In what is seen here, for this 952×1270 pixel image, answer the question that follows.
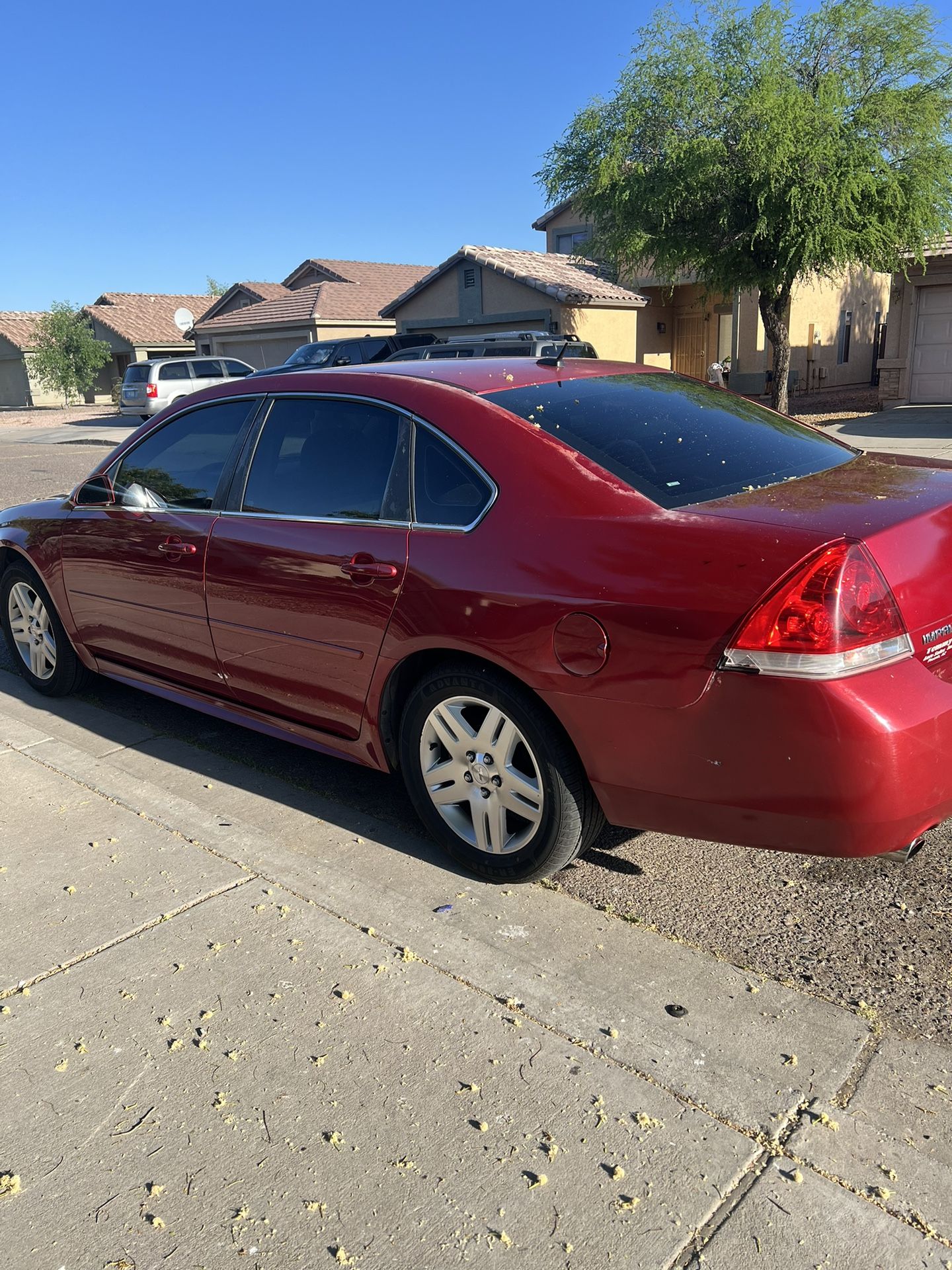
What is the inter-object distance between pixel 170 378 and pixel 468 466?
2577 centimetres

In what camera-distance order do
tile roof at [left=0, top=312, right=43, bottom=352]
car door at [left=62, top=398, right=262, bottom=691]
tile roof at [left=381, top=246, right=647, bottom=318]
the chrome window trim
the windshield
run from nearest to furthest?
1. the chrome window trim
2. car door at [left=62, top=398, right=262, bottom=691]
3. the windshield
4. tile roof at [left=381, top=246, right=647, bottom=318]
5. tile roof at [left=0, top=312, right=43, bottom=352]

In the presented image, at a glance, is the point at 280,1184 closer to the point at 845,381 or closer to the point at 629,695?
the point at 629,695

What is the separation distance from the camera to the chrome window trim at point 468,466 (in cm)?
316

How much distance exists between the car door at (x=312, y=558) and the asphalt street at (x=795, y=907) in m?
0.58

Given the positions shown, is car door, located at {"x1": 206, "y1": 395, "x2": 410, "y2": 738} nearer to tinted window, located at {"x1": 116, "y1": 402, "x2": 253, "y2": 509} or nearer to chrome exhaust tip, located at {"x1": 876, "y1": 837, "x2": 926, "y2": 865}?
tinted window, located at {"x1": 116, "y1": 402, "x2": 253, "y2": 509}

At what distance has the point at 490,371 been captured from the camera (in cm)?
375

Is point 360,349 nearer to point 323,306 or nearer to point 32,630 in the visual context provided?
point 323,306

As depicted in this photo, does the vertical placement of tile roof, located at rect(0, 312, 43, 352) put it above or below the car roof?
above

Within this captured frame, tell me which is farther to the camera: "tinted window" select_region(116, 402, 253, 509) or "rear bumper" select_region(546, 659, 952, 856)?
"tinted window" select_region(116, 402, 253, 509)

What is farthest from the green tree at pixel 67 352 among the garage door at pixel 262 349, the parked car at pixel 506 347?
the parked car at pixel 506 347

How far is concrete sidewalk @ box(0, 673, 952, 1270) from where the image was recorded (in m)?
2.06

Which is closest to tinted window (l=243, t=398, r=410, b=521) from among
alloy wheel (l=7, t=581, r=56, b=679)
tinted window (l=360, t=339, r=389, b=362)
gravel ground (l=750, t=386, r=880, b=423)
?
alloy wheel (l=7, t=581, r=56, b=679)

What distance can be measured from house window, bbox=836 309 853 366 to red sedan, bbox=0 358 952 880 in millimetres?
30038

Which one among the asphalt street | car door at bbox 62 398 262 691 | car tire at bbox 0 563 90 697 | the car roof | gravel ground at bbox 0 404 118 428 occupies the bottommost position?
gravel ground at bbox 0 404 118 428
